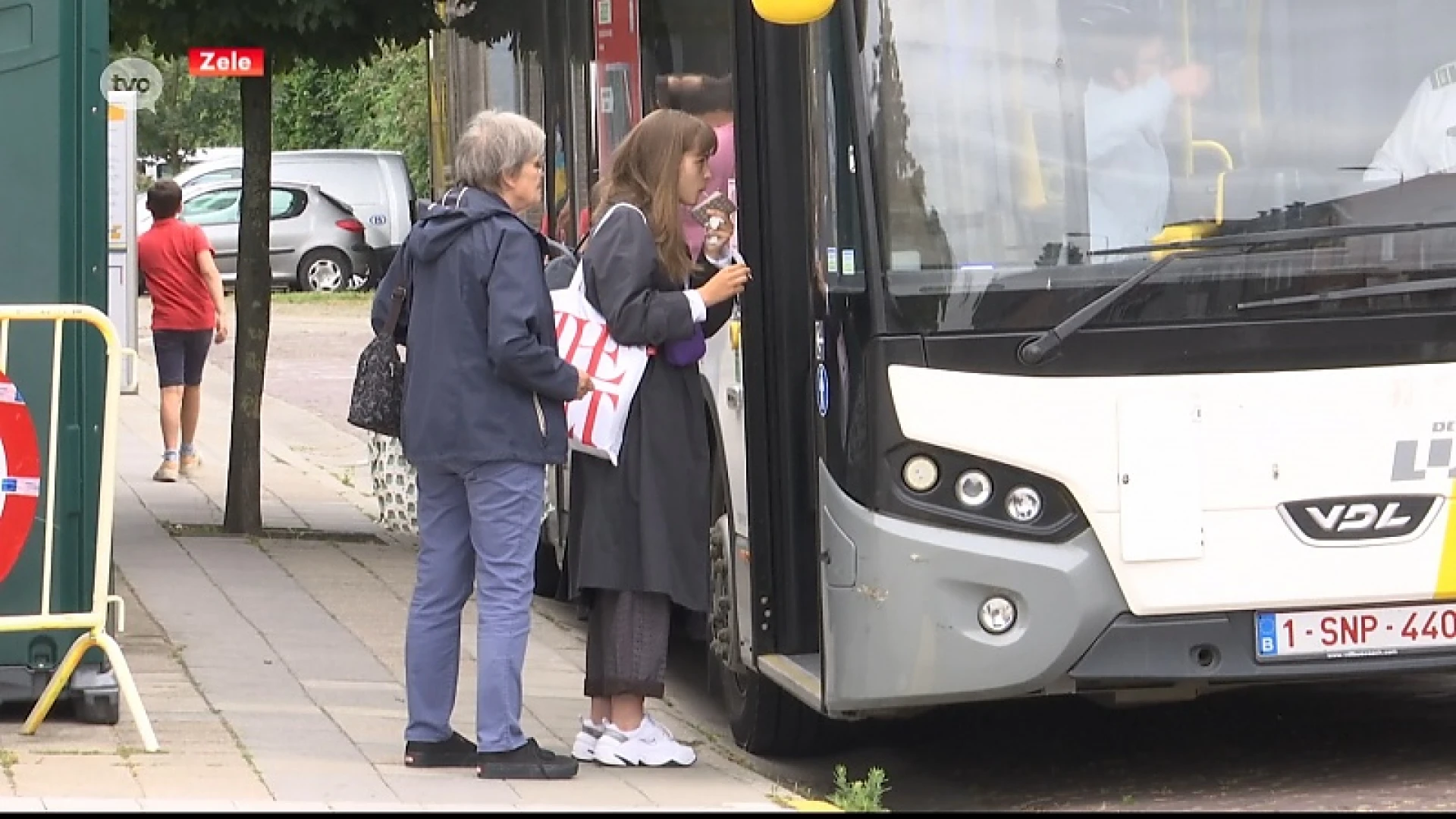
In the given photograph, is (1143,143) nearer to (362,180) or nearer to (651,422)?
(651,422)

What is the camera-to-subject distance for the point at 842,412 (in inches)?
260

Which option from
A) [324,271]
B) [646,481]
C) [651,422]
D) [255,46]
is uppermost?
[324,271]

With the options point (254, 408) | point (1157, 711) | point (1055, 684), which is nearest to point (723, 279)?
point (1055, 684)

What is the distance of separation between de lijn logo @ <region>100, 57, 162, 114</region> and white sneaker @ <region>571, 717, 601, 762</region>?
9695mm

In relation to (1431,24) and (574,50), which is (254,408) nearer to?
(574,50)

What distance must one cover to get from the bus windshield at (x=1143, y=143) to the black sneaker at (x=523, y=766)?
1559 mm

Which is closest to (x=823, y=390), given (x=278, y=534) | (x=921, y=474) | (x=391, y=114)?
(x=921, y=474)

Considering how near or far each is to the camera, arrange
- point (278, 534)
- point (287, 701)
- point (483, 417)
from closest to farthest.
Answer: point (483, 417) < point (287, 701) < point (278, 534)

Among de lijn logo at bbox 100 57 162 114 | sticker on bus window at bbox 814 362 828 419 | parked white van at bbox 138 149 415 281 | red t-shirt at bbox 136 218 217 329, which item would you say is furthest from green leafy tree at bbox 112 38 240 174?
sticker on bus window at bbox 814 362 828 419

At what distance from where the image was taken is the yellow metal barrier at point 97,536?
7207 millimetres

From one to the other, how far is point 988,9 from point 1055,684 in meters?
1.69

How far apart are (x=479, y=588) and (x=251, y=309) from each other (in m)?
6.24

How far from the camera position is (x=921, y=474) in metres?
6.45

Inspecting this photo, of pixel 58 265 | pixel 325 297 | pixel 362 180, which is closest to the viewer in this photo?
pixel 58 265
